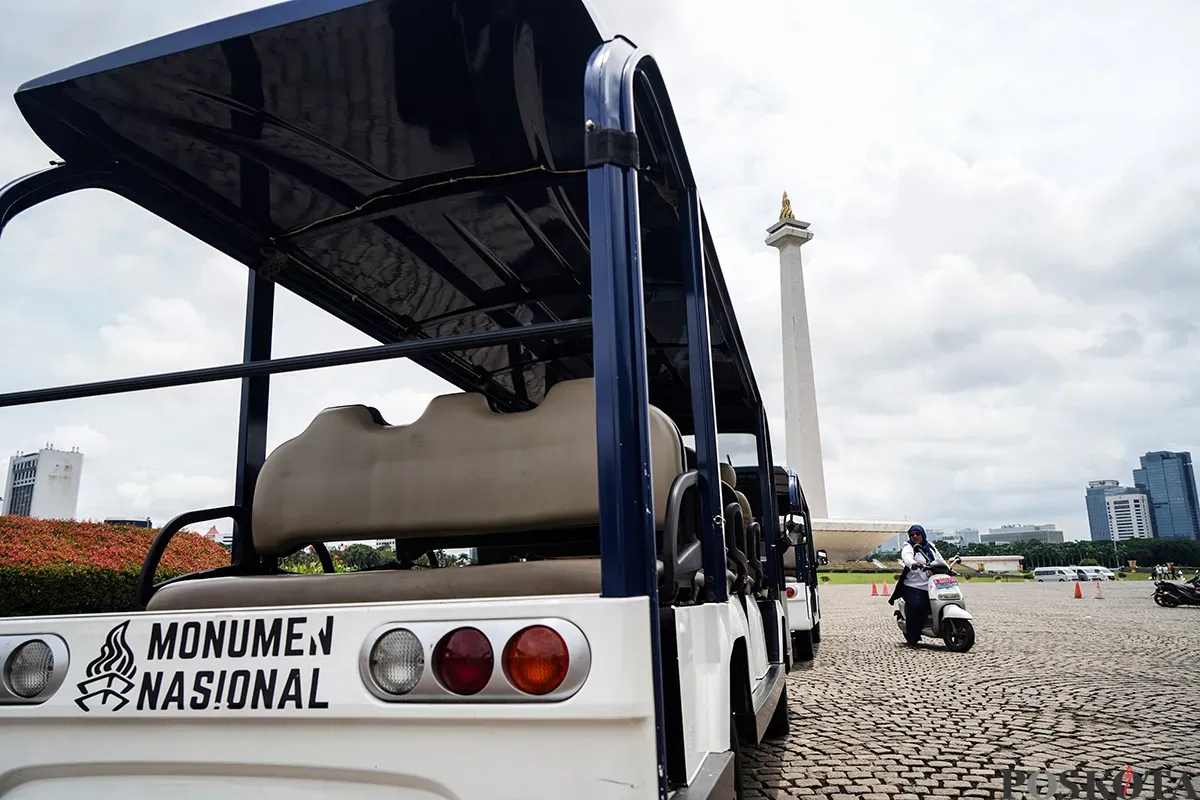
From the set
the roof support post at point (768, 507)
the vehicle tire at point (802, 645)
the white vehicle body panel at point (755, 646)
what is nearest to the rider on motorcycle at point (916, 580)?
the vehicle tire at point (802, 645)

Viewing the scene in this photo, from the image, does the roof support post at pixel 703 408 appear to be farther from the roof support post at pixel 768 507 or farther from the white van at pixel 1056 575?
the white van at pixel 1056 575

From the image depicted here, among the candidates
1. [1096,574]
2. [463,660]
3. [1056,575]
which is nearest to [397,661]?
[463,660]

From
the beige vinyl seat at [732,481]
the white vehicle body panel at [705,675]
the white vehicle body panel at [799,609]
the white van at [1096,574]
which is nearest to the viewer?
the white vehicle body panel at [705,675]

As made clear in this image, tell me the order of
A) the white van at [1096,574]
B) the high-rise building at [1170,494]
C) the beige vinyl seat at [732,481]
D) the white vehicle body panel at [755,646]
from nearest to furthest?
A: the white vehicle body panel at [755,646], the beige vinyl seat at [732,481], the white van at [1096,574], the high-rise building at [1170,494]

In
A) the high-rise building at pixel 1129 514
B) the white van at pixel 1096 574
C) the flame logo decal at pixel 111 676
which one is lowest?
the white van at pixel 1096 574

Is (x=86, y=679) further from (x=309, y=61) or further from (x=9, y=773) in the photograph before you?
(x=309, y=61)

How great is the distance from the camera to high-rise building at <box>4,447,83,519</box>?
2.83 meters

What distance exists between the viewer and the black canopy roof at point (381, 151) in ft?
7.45

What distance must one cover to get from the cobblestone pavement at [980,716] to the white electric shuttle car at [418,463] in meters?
1.03

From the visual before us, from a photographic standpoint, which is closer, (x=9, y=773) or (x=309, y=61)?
(x=9, y=773)

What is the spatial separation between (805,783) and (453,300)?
9.84 feet

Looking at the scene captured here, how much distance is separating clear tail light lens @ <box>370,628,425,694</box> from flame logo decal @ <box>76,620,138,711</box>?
0.62 metres

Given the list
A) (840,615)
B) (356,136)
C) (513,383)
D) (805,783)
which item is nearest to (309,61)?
(356,136)

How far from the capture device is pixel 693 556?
96.0 inches
